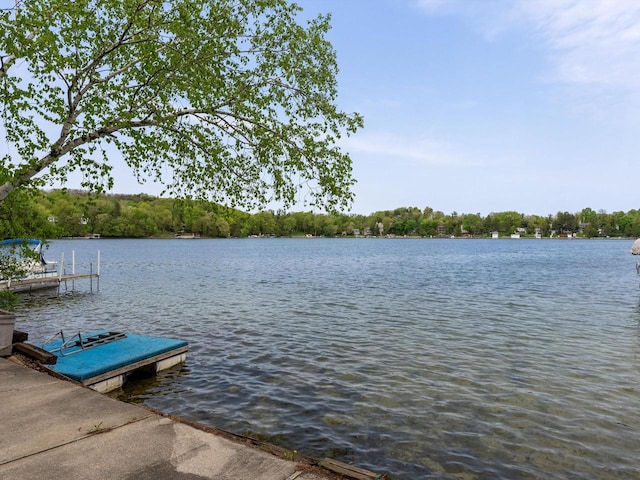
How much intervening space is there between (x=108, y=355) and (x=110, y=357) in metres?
0.31

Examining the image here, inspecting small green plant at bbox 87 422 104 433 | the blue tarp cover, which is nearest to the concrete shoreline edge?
small green plant at bbox 87 422 104 433

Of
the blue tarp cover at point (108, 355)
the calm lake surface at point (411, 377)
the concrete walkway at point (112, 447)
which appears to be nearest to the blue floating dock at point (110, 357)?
the blue tarp cover at point (108, 355)

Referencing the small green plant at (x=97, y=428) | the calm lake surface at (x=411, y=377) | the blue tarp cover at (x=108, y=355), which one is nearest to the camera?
the small green plant at (x=97, y=428)

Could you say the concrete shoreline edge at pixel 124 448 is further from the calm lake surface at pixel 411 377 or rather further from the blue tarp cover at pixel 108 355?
the blue tarp cover at pixel 108 355

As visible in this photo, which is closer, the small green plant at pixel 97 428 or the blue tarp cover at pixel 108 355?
the small green plant at pixel 97 428

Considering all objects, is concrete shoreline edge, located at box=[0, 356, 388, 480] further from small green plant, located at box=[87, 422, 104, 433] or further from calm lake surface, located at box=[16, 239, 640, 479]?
calm lake surface, located at box=[16, 239, 640, 479]

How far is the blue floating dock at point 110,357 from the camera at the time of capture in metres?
11.9

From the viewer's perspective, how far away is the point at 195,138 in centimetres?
1149

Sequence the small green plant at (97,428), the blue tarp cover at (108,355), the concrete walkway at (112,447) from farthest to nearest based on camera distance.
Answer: the blue tarp cover at (108,355) → the small green plant at (97,428) → the concrete walkway at (112,447)

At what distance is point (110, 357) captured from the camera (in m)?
13.2

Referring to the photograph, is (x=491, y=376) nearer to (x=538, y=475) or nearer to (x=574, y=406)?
(x=574, y=406)

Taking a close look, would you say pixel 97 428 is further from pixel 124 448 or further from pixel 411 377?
pixel 411 377

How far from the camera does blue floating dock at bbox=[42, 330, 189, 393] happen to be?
39.0 feet

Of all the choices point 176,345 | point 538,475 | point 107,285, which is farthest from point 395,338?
point 107,285
